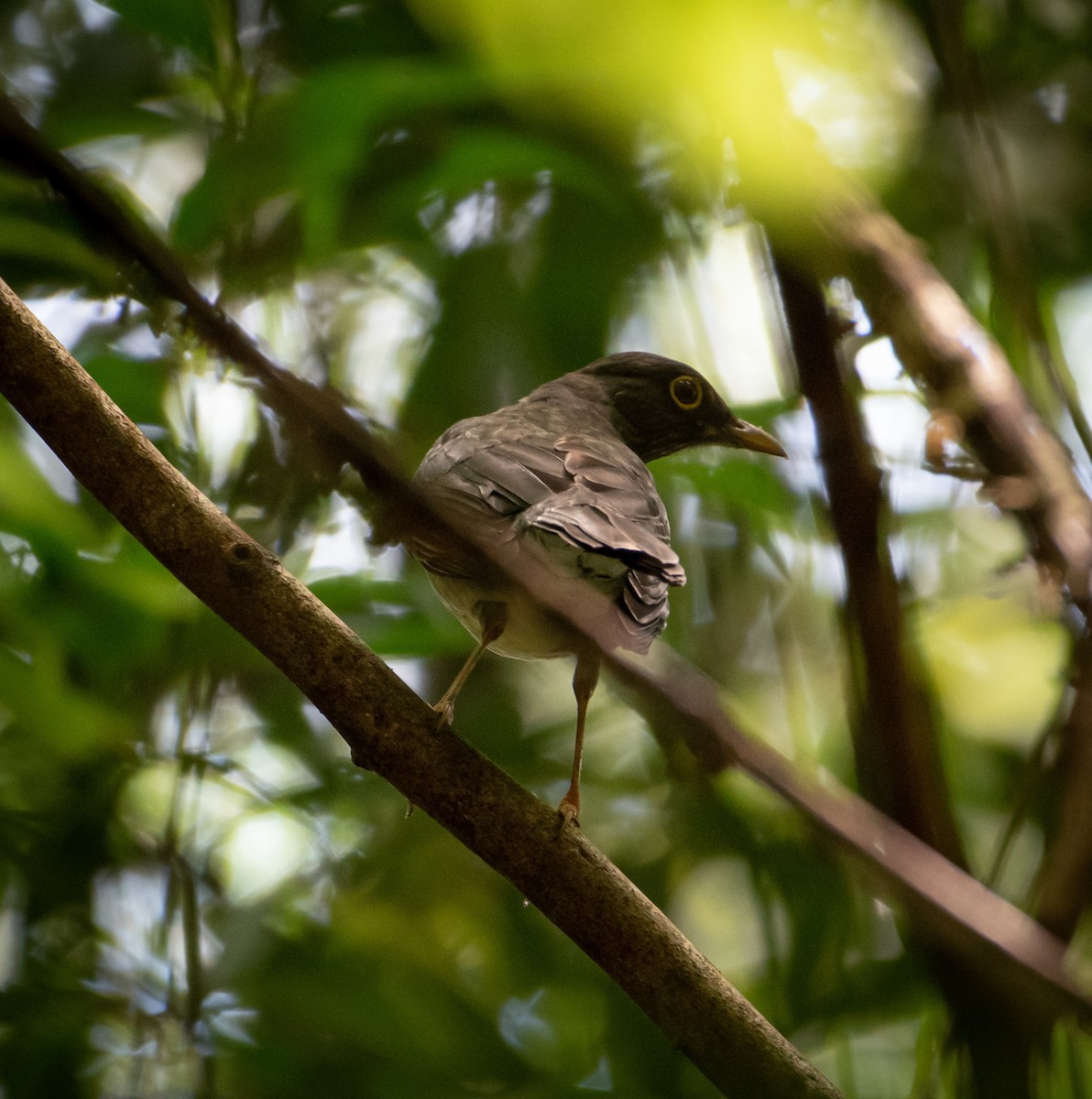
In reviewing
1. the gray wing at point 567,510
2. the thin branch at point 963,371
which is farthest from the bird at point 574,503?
the thin branch at point 963,371

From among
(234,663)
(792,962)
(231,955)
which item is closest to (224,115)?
(234,663)

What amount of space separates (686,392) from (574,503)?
71.6 inches

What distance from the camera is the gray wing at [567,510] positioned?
9.94ft

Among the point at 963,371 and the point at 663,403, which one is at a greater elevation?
the point at 663,403

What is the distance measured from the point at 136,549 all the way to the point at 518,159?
1.91m

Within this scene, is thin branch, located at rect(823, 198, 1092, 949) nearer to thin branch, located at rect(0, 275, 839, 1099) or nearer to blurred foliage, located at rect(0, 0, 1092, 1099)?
blurred foliage, located at rect(0, 0, 1092, 1099)

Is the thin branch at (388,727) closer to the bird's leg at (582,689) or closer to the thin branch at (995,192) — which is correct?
the bird's leg at (582,689)

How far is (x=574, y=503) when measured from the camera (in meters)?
3.28

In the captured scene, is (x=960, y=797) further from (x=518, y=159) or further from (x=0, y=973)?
(x=0, y=973)

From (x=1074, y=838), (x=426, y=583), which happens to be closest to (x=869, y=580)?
(x=1074, y=838)

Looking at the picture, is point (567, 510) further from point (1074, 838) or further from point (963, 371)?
point (1074, 838)

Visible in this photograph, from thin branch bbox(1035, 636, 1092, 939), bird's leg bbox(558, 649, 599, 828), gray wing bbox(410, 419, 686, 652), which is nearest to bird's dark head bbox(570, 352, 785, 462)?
gray wing bbox(410, 419, 686, 652)

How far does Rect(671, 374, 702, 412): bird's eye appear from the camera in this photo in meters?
4.90

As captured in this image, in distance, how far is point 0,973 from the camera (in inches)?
166
